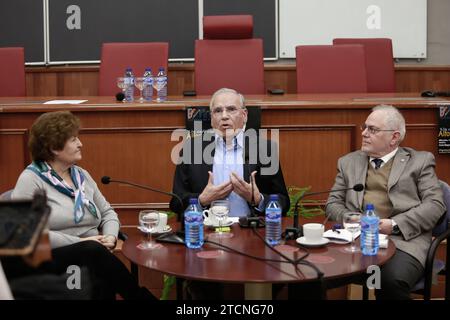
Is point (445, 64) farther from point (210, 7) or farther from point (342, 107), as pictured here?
point (342, 107)

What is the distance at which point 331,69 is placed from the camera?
507 cm

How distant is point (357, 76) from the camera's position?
16.6 feet

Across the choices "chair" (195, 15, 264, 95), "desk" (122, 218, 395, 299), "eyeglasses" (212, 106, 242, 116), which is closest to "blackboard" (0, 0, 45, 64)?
"chair" (195, 15, 264, 95)

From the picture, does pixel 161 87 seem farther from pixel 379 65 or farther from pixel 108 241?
pixel 379 65

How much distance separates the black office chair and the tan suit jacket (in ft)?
0.15

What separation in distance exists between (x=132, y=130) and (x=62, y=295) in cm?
270

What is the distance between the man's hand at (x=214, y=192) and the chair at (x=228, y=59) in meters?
2.33

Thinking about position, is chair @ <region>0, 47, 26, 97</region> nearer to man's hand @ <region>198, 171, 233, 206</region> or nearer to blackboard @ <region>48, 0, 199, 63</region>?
A: blackboard @ <region>48, 0, 199, 63</region>

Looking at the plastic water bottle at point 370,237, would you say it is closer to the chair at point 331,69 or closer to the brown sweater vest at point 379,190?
the brown sweater vest at point 379,190

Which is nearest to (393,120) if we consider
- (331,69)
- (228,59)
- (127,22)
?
(331,69)

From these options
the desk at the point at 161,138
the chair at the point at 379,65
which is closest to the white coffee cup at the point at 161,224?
the desk at the point at 161,138

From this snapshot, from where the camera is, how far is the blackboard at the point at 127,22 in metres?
6.20

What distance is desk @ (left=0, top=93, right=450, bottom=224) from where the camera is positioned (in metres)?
3.83

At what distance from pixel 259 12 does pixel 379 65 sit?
51.5 inches
